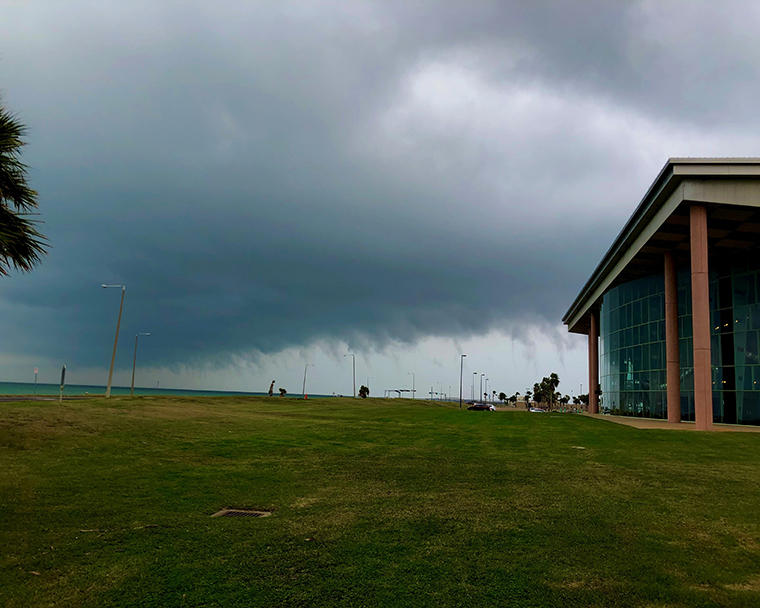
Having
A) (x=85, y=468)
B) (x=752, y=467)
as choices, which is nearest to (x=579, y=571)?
(x=85, y=468)

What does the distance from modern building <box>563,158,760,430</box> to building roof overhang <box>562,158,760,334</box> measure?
0.07 meters

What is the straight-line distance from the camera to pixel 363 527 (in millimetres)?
7934

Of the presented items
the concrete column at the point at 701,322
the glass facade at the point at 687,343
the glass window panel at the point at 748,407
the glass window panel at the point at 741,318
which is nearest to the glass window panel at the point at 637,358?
the glass facade at the point at 687,343

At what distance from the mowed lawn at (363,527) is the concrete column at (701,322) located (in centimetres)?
1864

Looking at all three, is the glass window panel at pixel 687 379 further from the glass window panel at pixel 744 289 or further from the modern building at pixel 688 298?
the glass window panel at pixel 744 289

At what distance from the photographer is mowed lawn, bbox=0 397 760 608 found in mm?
5508

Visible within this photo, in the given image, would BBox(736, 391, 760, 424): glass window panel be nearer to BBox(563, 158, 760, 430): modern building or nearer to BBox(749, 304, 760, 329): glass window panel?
BBox(563, 158, 760, 430): modern building

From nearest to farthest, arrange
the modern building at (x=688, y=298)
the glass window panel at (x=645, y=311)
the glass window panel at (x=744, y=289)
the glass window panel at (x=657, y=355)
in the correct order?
the modern building at (x=688, y=298), the glass window panel at (x=744, y=289), the glass window panel at (x=657, y=355), the glass window panel at (x=645, y=311)

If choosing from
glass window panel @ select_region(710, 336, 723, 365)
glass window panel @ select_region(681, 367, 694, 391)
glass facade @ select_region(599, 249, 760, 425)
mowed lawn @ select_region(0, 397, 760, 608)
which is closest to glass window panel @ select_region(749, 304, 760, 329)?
glass facade @ select_region(599, 249, 760, 425)

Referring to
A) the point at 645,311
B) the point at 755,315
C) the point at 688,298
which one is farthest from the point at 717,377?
the point at 645,311

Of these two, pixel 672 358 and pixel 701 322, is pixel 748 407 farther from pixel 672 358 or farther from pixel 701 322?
pixel 701 322

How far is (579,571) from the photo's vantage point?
6.13 meters

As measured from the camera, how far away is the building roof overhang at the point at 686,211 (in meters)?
31.9

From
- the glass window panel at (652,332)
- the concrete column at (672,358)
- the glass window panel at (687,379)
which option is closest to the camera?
the concrete column at (672,358)
